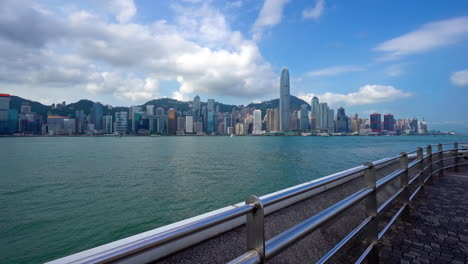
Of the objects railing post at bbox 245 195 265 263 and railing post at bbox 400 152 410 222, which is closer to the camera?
railing post at bbox 245 195 265 263

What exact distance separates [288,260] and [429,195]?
188 inches

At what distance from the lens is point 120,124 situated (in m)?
194

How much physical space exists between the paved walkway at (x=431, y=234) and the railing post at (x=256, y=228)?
2.67 meters

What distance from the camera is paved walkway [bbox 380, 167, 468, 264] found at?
119 inches

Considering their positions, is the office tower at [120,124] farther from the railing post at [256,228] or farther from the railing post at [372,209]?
the railing post at [256,228]

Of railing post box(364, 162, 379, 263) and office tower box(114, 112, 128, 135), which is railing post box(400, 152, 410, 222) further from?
office tower box(114, 112, 128, 135)

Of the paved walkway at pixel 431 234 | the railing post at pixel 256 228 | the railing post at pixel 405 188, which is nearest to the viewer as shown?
the railing post at pixel 256 228

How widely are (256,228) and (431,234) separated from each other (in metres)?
3.96

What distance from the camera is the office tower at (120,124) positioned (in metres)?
193

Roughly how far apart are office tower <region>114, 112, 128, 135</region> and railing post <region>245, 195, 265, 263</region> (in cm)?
21332

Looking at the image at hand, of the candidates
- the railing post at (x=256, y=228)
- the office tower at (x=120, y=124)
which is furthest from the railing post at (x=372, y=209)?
the office tower at (x=120, y=124)

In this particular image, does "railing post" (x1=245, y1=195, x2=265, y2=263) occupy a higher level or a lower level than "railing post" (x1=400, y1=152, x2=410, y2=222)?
higher

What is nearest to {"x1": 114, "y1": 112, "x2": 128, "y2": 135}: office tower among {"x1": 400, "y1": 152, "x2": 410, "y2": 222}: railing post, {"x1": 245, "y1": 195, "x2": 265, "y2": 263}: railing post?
{"x1": 400, "y1": 152, "x2": 410, "y2": 222}: railing post

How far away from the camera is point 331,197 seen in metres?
5.21
